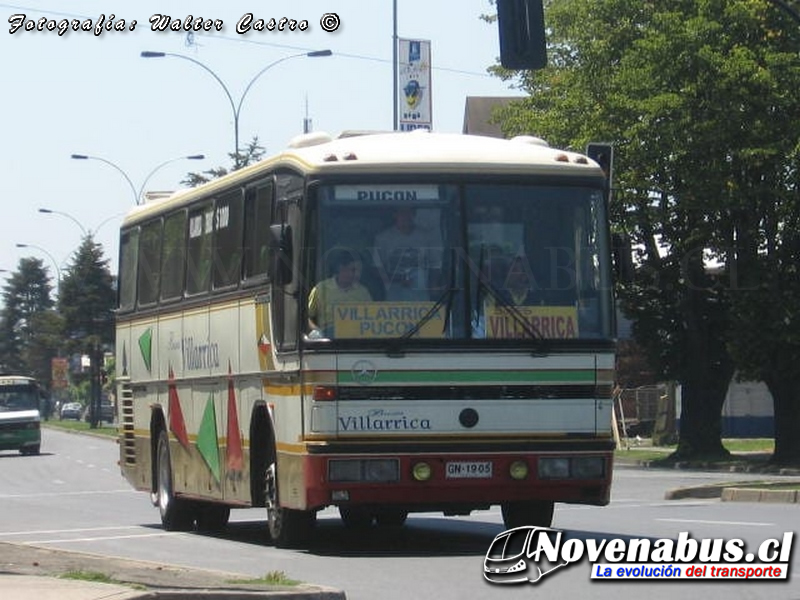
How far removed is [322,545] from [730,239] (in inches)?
1050

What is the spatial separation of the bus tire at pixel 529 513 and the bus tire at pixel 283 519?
1941 millimetres

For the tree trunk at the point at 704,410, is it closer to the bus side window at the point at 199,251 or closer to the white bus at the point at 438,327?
the bus side window at the point at 199,251

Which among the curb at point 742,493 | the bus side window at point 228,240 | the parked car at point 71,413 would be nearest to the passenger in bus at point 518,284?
the bus side window at point 228,240

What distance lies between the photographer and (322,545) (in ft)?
58.0

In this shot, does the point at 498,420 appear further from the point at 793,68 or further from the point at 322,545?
the point at 793,68

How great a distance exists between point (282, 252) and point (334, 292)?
624mm

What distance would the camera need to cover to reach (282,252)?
1599cm

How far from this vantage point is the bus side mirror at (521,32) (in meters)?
18.7

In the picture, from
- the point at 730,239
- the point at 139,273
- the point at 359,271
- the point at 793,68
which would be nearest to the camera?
the point at 359,271

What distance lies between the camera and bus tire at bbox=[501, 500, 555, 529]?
17.5 metres

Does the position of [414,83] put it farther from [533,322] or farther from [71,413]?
[71,413]

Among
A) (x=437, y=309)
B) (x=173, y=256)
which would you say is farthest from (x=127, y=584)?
(x=173, y=256)

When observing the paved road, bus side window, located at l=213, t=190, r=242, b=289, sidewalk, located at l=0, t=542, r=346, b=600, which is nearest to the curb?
the paved road

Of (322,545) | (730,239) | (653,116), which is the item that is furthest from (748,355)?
(322,545)
